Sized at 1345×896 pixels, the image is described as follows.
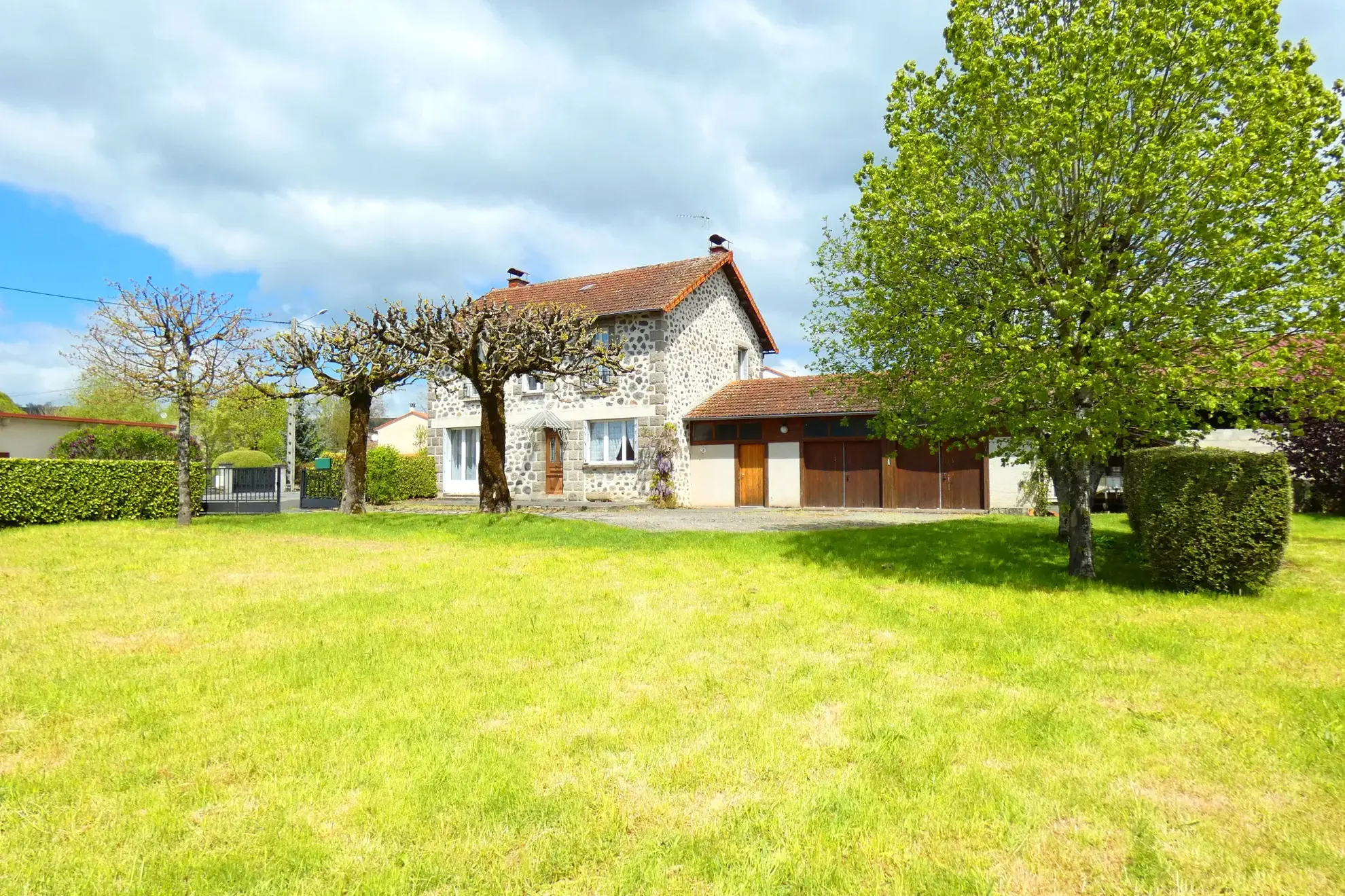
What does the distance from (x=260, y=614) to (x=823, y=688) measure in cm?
520

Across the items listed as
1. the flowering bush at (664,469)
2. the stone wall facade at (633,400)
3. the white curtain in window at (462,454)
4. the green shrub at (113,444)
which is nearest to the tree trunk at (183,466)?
the stone wall facade at (633,400)

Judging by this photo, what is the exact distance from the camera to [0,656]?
534 cm

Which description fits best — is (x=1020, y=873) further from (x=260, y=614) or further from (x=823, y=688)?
(x=260, y=614)

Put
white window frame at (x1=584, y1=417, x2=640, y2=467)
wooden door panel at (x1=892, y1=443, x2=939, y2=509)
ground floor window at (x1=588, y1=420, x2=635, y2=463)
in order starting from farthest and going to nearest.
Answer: ground floor window at (x1=588, y1=420, x2=635, y2=463) → white window frame at (x1=584, y1=417, x2=640, y2=467) → wooden door panel at (x1=892, y1=443, x2=939, y2=509)

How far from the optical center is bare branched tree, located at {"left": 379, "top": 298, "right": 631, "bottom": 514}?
14.9 meters

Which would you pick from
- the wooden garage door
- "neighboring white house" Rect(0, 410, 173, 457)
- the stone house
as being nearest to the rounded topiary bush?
"neighboring white house" Rect(0, 410, 173, 457)

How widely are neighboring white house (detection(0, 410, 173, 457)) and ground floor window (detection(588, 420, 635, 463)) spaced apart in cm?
1865

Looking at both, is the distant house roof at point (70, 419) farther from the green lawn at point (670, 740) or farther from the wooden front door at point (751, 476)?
the green lawn at point (670, 740)

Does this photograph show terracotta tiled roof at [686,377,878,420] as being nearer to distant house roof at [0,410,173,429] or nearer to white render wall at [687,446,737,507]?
white render wall at [687,446,737,507]

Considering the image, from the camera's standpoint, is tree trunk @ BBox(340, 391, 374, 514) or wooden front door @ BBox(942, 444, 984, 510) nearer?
tree trunk @ BBox(340, 391, 374, 514)

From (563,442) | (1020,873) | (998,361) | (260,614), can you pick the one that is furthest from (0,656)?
(563,442)

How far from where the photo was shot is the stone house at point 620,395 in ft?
73.0

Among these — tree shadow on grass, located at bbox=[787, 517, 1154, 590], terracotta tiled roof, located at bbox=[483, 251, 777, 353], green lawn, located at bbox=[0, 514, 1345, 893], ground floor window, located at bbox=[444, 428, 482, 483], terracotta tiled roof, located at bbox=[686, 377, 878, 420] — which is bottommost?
green lawn, located at bbox=[0, 514, 1345, 893]

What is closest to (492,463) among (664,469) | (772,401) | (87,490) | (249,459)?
(664,469)
